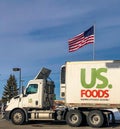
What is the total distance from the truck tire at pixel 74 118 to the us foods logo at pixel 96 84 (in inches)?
46.8

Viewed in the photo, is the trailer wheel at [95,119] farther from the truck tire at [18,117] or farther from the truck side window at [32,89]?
the truck tire at [18,117]

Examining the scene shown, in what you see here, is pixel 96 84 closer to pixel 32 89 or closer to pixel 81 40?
pixel 32 89

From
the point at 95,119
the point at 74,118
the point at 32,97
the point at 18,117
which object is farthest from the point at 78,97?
the point at 18,117

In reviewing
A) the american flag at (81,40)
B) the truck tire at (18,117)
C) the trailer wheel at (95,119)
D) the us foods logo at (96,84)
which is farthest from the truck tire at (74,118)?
the american flag at (81,40)

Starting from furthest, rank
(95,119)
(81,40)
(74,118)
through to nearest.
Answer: (81,40)
(74,118)
(95,119)

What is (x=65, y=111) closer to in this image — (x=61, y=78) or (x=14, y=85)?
(x=61, y=78)

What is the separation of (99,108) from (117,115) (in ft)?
17.7

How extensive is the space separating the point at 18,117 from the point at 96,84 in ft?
18.4

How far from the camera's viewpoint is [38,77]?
92.9 feet

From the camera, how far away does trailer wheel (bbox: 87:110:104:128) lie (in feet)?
81.9

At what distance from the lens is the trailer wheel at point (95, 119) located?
25.0 metres

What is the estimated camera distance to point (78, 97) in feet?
85.6

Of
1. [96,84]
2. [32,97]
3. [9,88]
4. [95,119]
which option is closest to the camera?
[95,119]

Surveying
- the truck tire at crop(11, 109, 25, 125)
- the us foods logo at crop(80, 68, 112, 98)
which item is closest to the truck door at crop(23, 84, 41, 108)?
the truck tire at crop(11, 109, 25, 125)
